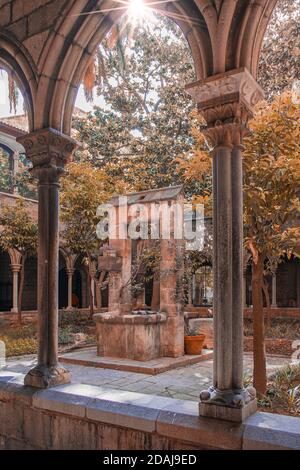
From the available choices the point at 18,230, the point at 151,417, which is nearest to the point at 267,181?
the point at 151,417

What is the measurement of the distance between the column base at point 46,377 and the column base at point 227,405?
1319 millimetres

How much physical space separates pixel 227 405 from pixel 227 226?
1.05 metres

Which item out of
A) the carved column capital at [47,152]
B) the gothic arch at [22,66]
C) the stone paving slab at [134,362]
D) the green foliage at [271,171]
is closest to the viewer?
the carved column capital at [47,152]

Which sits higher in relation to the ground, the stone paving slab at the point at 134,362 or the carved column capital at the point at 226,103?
the carved column capital at the point at 226,103

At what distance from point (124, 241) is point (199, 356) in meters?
2.70

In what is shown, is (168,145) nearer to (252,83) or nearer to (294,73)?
(294,73)

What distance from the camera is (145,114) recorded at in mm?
14812

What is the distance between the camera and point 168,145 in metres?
13.1

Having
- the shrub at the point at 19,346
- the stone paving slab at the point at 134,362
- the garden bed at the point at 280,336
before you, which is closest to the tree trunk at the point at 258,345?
the stone paving slab at the point at 134,362

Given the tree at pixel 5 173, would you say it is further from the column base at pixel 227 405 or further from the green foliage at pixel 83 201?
the column base at pixel 227 405

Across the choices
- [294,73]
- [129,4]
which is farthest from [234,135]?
[294,73]

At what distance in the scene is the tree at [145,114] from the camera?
1303cm

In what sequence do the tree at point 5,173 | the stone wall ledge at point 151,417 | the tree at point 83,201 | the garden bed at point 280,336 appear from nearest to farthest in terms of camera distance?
1. the stone wall ledge at point 151,417
2. the garden bed at point 280,336
3. the tree at point 83,201
4. the tree at point 5,173

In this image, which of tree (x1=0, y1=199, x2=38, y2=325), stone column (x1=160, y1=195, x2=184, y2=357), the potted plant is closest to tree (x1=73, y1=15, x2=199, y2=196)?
tree (x1=0, y1=199, x2=38, y2=325)
